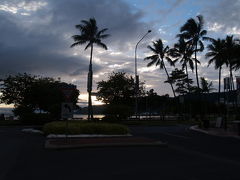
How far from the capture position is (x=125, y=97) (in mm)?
63219

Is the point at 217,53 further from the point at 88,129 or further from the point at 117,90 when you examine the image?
the point at 88,129

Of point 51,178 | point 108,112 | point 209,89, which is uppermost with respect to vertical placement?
point 209,89

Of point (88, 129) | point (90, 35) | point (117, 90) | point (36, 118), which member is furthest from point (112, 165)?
point (117, 90)

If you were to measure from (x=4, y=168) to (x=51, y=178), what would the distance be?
230cm

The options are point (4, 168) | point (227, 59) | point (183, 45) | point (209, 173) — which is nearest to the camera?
point (209, 173)

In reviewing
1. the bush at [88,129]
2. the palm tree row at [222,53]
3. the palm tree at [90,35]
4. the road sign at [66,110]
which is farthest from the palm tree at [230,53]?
the road sign at [66,110]

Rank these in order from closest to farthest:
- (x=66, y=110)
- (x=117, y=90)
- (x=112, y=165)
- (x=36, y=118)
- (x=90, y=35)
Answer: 1. (x=112, y=165)
2. (x=66, y=110)
3. (x=36, y=118)
4. (x=90, y=35)
5. (x=117, y=90)

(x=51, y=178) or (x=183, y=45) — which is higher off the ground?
(x=183, y=45)

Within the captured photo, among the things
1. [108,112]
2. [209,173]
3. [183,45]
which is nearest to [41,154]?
[209,173]

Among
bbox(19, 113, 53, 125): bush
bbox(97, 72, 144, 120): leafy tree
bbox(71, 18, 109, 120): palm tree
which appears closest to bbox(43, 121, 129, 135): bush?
bbox(19, 113, 53, 125): bush

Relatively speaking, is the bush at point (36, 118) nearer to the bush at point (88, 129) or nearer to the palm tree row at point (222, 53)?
the bush at point (88, 129)

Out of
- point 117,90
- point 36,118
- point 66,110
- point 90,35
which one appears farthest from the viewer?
point 117,90

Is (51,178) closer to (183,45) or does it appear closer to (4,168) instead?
(4,168)

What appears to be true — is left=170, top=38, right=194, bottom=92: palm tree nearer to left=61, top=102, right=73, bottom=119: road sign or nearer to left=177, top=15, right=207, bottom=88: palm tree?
left=177, top=15, right=207, bottom=88: palm tree
